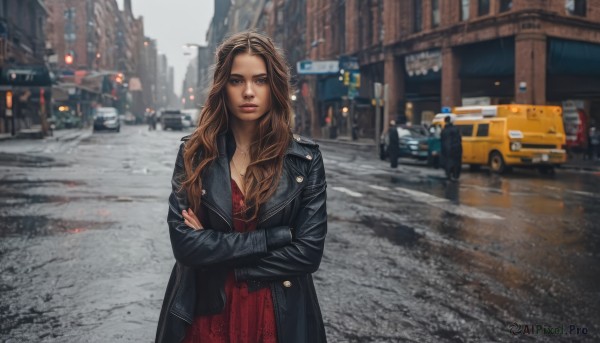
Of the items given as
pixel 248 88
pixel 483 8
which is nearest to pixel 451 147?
pixel 248 88

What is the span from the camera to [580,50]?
3000 centimetres

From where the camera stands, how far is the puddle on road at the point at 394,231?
8.29m

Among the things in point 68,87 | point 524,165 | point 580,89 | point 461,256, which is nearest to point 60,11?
point 68,87

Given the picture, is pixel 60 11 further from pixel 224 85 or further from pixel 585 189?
pixel 224 85

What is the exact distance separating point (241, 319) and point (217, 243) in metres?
0.31

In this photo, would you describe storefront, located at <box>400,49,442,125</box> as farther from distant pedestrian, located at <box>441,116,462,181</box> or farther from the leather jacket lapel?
the leather jacket lapel

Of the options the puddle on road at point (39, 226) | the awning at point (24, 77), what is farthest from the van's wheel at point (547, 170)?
the awning at point (24, 77)

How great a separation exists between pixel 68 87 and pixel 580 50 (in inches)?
2299

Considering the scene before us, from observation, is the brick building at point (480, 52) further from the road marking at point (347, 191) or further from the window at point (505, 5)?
the road marking at point (347, 191)

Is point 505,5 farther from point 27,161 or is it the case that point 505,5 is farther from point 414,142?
point 27,161

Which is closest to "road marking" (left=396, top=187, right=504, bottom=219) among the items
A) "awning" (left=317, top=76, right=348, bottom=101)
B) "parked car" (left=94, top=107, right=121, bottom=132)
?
"awning" (left=317, top=76, right=348, bottom=101)

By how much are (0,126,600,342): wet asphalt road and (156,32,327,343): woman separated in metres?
2.33

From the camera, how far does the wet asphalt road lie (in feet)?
15.6

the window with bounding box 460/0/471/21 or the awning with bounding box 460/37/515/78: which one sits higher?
the window with bounding box 460/0/471/21
